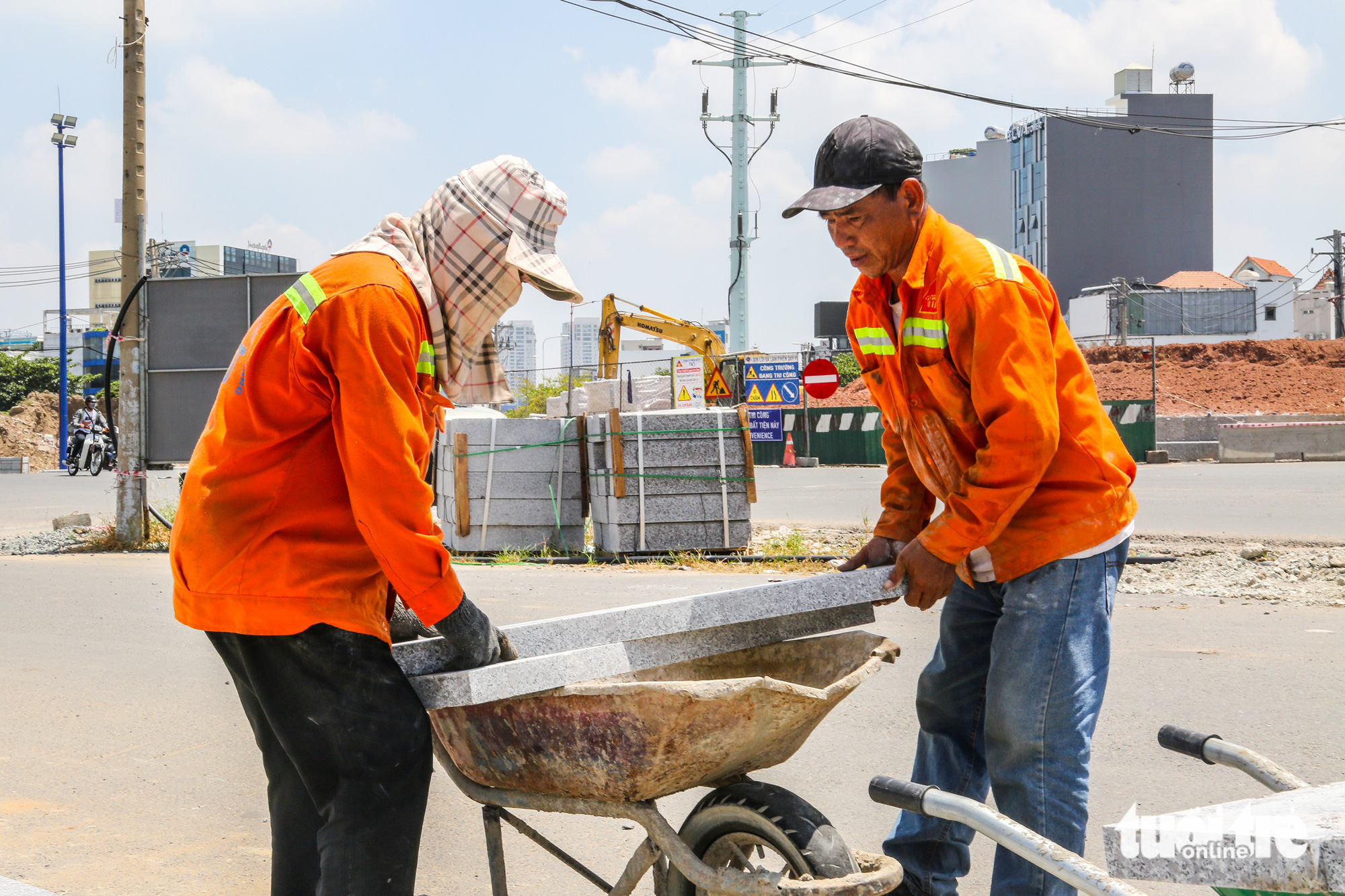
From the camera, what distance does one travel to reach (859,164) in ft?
8.31

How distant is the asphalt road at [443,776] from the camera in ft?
12.0

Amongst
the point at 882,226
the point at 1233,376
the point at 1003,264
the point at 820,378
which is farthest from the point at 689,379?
the point at 1233,376

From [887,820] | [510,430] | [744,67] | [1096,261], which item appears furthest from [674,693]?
[1096,261]

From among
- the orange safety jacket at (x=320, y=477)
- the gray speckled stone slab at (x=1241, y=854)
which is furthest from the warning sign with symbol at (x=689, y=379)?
the gray speckled stone slab at (x=1241, y=854)

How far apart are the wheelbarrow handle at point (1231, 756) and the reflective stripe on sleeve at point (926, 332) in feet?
3.07

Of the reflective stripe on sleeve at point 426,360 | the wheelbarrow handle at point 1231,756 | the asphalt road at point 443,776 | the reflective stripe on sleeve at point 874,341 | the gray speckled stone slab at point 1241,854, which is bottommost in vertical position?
the asphalt road at point 443,776

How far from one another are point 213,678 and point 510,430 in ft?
17.3

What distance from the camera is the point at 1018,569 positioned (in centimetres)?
253

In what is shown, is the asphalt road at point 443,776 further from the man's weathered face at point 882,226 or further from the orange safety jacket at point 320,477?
the man's weathered face at point 882,226

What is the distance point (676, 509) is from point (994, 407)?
8.65m

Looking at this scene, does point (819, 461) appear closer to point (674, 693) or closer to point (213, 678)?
point (213, 678)

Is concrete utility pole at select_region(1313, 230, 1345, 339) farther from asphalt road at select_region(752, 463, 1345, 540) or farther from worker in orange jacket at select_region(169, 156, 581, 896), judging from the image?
worker in orange jacket at select_region(169, 156, 581, 896)

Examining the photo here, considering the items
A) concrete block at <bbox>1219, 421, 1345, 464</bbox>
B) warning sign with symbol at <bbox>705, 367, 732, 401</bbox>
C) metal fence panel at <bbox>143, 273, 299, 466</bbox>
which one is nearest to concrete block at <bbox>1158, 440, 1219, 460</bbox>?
concrete block at <bbox>1219, 421, 1345, 464</bbox>

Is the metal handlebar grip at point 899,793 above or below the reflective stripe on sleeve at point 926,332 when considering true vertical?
below
